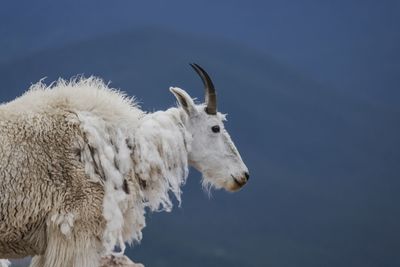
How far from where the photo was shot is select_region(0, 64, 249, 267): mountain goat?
→ 4066mm

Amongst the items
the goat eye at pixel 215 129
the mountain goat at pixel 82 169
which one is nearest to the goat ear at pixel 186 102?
the mountain goat at pixel 82 169

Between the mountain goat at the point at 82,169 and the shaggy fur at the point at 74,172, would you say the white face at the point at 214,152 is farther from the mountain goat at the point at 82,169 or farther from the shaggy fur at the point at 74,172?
the shaggy fur at the point at 74,172

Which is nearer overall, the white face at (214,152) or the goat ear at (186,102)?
the goat ear at (186,102)

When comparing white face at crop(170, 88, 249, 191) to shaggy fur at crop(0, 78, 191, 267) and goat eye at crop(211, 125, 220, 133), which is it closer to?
goat eye at crop(211, 125, 220, 133)

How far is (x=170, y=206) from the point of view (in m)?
4.75

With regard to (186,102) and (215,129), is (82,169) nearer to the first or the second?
(186,102)

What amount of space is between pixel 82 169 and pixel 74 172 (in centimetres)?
6

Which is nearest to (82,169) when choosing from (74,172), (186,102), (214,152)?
(74,172)

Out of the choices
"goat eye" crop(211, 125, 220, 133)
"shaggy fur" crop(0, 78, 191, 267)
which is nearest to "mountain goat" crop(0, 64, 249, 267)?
"shaggy fur" crop(0, 78, 191, 267)

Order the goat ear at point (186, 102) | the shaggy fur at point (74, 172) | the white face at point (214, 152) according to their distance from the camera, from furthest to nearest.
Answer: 1. the white face at point (214, 152)
2. the goat ear at point (186, 102)
3. the shaggy fur at point (74, 172)

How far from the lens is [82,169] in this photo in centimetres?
418

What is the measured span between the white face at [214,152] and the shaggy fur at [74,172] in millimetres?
271

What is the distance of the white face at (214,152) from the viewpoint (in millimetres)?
4844

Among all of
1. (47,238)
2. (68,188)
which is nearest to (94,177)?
(68,188)
